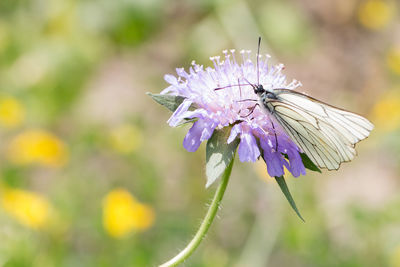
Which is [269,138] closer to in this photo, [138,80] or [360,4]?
[138,80]

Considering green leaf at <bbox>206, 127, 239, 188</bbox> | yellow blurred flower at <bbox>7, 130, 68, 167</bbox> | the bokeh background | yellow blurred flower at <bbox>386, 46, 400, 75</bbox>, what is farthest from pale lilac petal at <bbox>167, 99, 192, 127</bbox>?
yellow blurred flower at <bbox>386, 46, 400, 75</bbox>

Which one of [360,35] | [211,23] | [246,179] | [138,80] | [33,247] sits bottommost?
[33,247]

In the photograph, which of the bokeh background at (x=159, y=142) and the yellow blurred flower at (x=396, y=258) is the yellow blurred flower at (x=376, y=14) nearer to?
the bokeh background at (x=159, y=142)

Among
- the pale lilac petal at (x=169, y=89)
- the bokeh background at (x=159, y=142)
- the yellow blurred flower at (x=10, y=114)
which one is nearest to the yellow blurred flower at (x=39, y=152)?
the bokeh background at (x=159, y=142)

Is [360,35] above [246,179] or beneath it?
above

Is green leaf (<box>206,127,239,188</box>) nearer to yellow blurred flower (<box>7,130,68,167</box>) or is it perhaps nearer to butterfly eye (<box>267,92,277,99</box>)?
butterfly eye (<box>267,92,277,99</box>)

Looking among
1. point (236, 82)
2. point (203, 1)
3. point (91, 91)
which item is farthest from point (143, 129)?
point (236, 82)
